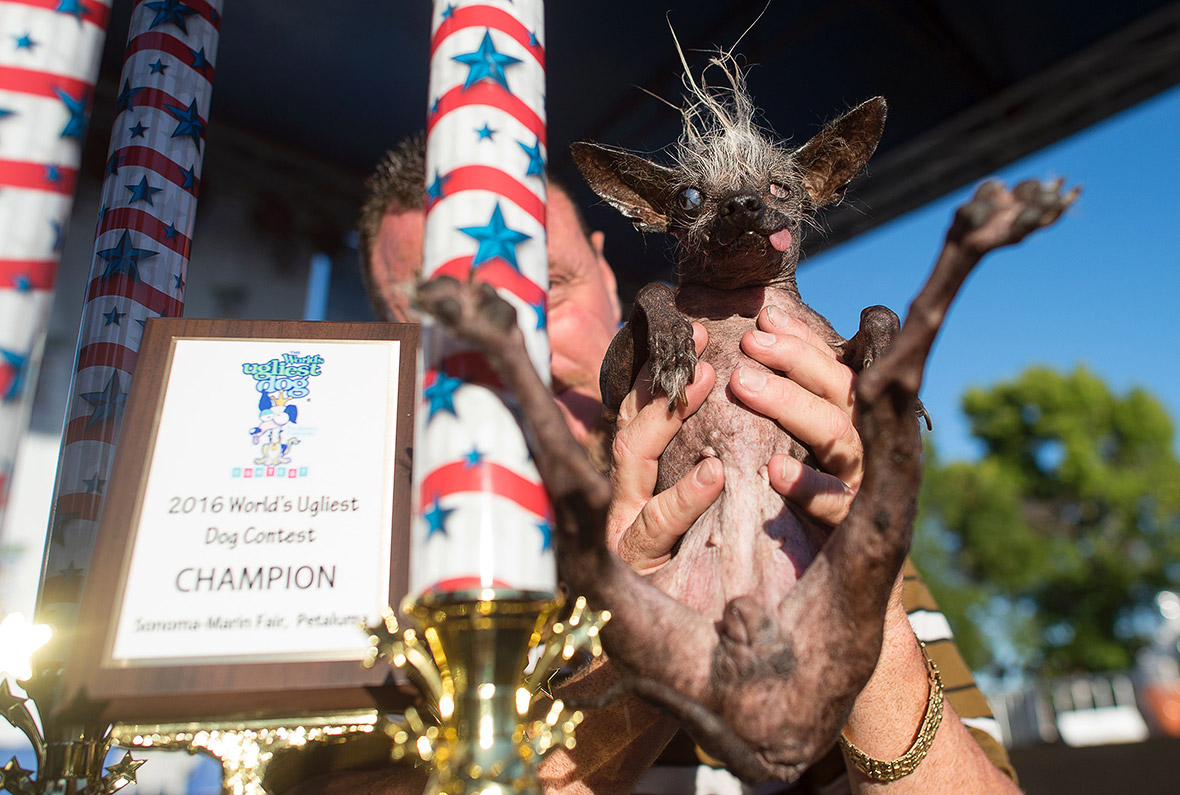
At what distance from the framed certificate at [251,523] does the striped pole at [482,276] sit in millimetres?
175

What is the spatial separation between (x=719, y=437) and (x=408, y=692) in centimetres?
98

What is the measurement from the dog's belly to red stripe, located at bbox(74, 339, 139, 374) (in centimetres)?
115

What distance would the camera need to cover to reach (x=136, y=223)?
60.8 inches

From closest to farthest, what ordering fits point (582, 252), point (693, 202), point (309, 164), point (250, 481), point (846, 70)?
point (250, 481)
point (693, 202)
point (582, 252)
point (846, 70)
point (309, 164)

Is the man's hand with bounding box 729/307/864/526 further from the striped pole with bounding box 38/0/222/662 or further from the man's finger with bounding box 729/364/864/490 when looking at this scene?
the striped pole with bounding box 38/0/222/662

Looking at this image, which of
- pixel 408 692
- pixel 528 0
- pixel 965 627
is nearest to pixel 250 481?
pixel 408 692

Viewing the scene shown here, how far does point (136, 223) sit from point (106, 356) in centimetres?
28

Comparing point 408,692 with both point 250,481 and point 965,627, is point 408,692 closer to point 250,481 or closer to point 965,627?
point 250,481

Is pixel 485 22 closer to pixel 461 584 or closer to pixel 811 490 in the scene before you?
pixel 461 584

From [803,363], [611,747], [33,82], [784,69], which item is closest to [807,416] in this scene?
[803,363]

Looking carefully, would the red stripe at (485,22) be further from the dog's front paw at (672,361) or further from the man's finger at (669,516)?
the man's finger at (669,516)

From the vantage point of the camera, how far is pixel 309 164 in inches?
209

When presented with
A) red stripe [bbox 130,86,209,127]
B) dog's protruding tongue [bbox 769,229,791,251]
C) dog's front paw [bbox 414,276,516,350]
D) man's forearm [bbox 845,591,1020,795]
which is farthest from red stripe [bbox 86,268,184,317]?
man's forearm [bbox 845,591,1020,795]

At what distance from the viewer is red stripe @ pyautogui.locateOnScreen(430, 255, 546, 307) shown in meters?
1.06
